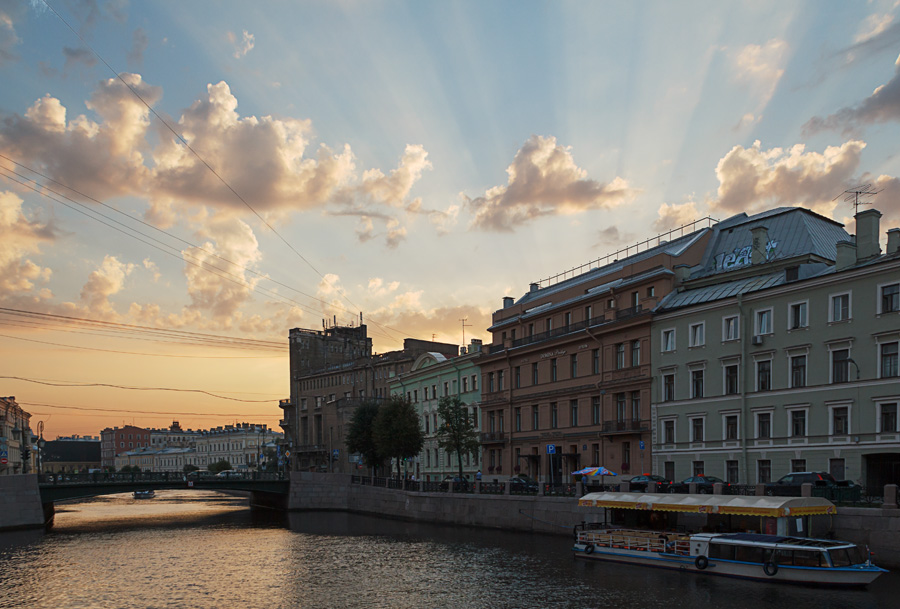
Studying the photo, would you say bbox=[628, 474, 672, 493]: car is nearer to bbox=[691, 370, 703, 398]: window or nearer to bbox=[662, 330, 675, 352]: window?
bbox=[691, 370, 703, 398]: window

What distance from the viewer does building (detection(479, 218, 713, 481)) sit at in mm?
56781

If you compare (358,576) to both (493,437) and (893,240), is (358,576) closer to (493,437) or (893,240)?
(893,240)

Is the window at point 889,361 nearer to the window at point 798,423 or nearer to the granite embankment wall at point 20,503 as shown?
the window at point 798,423

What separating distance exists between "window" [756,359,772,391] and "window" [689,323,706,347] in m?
4.20

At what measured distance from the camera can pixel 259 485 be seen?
7994 cm

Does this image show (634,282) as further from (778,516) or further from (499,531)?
(778,516)

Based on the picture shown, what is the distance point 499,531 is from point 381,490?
2108 centimetres

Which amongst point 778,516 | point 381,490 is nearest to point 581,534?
point 778,516

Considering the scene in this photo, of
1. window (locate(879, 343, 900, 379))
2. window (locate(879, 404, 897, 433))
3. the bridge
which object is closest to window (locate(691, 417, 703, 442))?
window (locate(879, 404, 897, 433))

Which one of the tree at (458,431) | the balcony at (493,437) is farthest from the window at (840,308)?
the balcony at (493,437)

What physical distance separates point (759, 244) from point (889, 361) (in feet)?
48.4

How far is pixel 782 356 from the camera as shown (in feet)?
153

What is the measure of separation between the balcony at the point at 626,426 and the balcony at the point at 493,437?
14.5 metres

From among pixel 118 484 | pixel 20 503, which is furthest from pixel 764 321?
pixel 20 503
